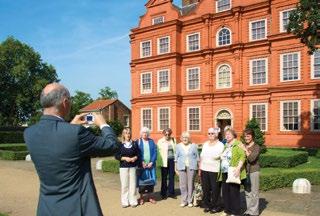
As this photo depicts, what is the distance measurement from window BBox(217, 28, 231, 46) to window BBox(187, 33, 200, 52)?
7.03 ft

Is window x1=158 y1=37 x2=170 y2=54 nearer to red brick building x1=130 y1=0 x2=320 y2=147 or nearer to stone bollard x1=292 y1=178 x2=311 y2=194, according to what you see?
red brick building x1=130 y1=0 x2=320 y2=147

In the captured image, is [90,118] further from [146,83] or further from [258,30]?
[146,83]

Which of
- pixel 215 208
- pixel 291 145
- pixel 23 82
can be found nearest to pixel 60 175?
pixel 215 208

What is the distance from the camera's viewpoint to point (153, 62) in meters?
36.4

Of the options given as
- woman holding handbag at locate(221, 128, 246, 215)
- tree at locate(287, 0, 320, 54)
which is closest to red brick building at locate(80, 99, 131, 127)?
tree at locate(287, 0, 320, 54)

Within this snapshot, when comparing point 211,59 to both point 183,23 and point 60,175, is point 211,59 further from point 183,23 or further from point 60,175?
point 60,175

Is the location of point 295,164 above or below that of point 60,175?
below

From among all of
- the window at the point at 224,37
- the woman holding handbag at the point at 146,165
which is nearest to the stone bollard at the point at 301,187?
the woman holding handbag at the point at 146,165

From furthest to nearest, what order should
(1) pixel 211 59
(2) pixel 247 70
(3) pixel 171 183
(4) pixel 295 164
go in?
(1) pixel 211 59
(2) pixel 247 70
(4) pixel 295 164
(3) pixel 171 183

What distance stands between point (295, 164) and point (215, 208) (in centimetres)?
964

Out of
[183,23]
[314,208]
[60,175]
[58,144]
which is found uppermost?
[183,23]

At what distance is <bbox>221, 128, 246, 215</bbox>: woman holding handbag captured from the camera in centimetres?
873

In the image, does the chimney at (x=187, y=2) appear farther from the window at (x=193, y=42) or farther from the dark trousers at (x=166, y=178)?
the dark trousers at (x=166, y=178)

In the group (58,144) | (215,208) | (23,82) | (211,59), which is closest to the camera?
(58,144)
